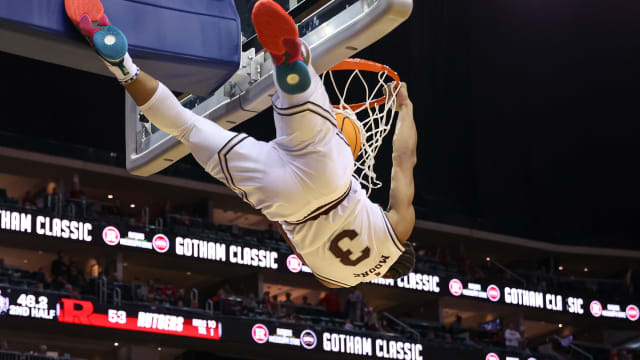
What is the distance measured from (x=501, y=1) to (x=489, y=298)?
769 centimetres

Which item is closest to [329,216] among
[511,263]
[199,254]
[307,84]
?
[307,84]

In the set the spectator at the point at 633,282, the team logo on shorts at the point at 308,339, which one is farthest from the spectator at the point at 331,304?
the spectator at the point at 633,282

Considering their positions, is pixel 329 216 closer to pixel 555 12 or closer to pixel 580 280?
pixel 555 12

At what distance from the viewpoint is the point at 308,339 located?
21.1 m

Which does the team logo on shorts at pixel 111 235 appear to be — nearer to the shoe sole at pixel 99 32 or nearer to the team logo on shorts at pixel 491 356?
the team logo on shorts at pixel 491 356

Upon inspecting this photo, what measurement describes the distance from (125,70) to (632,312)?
2457 centimetres

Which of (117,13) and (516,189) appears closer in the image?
(117,13)

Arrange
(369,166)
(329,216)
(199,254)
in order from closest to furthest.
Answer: (329,216), (369,166), (199,254)

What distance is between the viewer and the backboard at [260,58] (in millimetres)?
4816

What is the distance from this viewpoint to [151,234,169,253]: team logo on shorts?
71.5ft

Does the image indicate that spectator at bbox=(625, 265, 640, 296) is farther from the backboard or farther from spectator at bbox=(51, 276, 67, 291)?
the backboard

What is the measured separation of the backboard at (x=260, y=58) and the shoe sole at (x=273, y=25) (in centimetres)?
53

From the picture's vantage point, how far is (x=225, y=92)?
5.67 m

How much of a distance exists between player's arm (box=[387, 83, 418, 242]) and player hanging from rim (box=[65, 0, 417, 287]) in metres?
0.08
